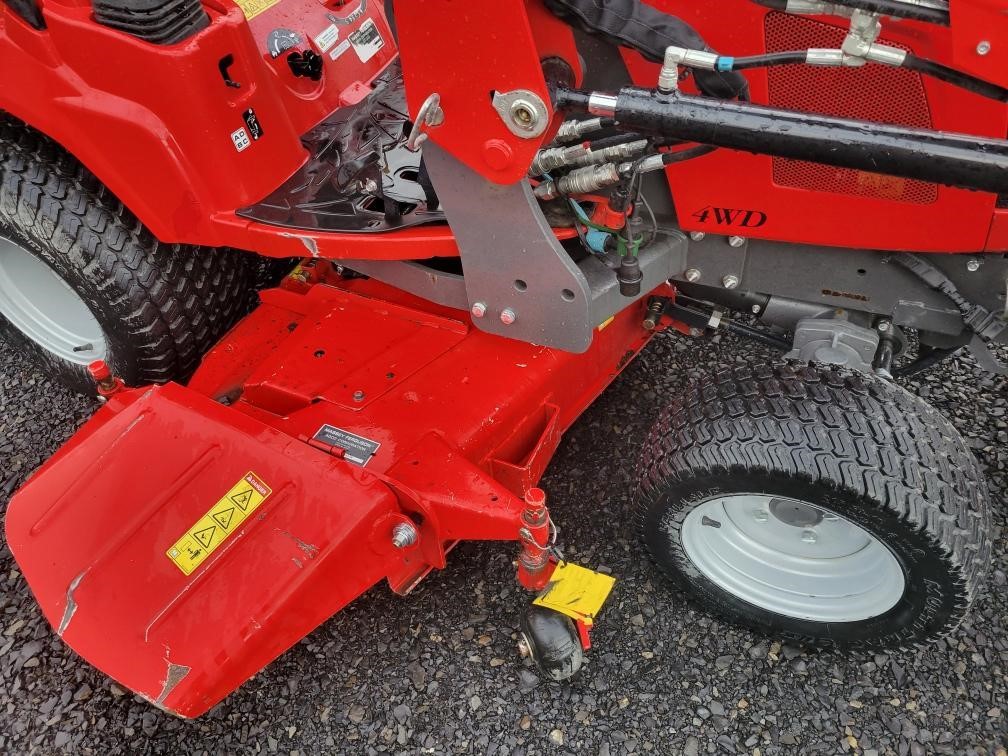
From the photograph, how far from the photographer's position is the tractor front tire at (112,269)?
2.36 m

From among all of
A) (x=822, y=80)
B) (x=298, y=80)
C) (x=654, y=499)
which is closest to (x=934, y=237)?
(x=822, y=80)

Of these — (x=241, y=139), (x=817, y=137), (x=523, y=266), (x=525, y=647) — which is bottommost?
(x=525, y=647)

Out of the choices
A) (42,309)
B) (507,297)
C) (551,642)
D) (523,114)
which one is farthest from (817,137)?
(42,309)

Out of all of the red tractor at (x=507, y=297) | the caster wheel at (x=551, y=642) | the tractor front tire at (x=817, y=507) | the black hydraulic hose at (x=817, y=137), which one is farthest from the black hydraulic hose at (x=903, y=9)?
the caster wheel at (x=551, y=642)

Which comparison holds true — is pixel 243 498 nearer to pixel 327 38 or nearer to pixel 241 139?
pixel 241 139

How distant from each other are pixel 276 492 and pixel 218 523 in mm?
156

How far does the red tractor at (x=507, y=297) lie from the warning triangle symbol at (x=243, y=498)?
2 cm

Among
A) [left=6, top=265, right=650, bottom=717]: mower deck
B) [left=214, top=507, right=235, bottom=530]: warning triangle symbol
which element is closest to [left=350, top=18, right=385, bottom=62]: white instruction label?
[left=6, top=265, right=650, bottom=717]: mower deck

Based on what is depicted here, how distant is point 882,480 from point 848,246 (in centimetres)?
57

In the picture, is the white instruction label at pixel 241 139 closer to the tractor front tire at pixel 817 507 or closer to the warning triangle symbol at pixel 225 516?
the warning triangle symbol at pixel 225 516

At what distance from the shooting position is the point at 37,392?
10.3 ft

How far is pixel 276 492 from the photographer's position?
1.98m

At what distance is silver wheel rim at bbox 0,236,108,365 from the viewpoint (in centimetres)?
292

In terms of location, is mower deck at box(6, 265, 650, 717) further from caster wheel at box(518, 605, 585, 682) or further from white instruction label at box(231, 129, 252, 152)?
white instruction label at box(231, 129, 252, 152)
